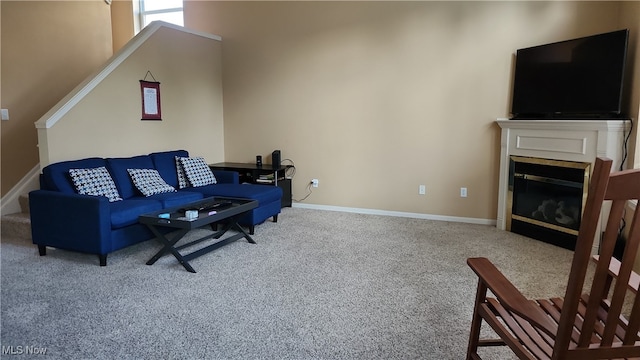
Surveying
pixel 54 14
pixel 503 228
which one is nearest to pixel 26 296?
pixel 54 14

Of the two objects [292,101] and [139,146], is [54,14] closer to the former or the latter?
[139,146]

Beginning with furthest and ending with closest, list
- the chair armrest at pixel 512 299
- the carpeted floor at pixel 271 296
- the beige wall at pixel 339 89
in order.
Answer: the beige wall at pixel 339 89, the carpeted floor at pixel 271 296, the chair armrest at pixel 512 299

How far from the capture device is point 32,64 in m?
4.70

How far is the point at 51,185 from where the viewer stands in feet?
11.8

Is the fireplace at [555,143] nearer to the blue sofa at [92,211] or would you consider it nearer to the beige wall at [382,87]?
the beige wall at [382,87]

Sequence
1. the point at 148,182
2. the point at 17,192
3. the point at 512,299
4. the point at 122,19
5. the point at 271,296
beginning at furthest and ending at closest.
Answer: the point at 122,19
the point at 17,192
the point at 148,182
the point at 271,296
the point at 512,299

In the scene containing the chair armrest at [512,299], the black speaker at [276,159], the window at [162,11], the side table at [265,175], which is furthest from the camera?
the window at [162,11]

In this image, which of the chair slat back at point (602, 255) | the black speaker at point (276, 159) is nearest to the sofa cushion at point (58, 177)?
the black speaker at point (276, 159)

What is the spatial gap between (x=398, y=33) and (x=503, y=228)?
2.61 metres

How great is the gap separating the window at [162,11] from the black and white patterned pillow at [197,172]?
8.40 feet

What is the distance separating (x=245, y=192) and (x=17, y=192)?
8.63 ft

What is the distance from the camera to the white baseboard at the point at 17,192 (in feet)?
14.7

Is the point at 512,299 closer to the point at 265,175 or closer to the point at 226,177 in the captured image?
the point at 226,177

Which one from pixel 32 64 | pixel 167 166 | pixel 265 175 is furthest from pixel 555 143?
pixel 32 64
